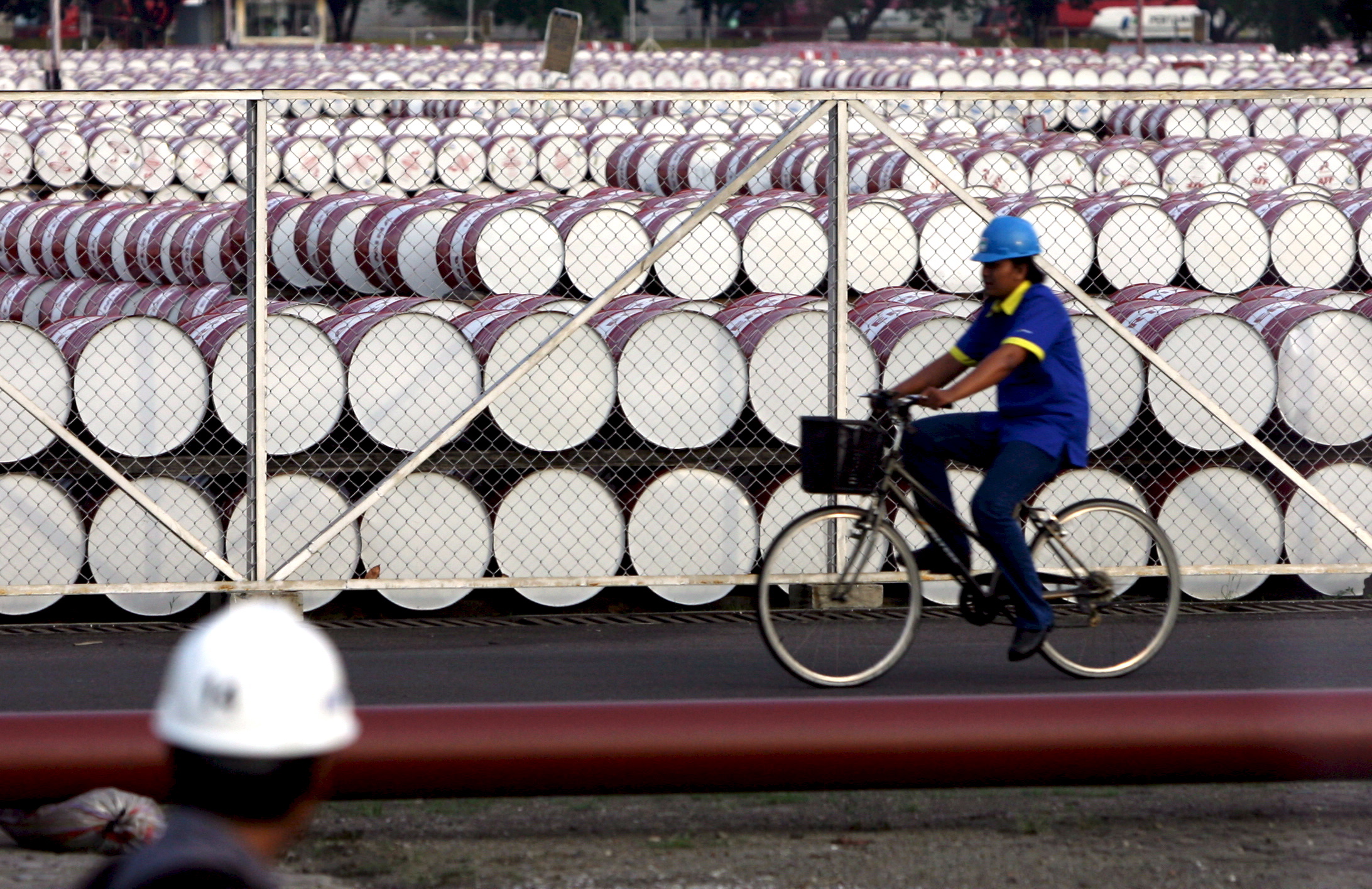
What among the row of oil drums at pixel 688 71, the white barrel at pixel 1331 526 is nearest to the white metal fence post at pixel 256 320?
the white barrel at pixel 1331 526

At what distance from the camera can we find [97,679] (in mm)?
6801

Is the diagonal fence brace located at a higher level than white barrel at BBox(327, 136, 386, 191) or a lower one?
lower

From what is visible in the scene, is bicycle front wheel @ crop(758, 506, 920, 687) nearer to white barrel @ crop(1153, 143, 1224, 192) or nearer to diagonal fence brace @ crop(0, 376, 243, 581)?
diagonal fence brace @ crop(0, 376, 243, 581)

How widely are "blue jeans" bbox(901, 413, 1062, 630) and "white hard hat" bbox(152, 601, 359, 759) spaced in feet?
14.9

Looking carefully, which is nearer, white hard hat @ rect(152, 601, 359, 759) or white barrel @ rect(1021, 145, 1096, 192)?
white hard hat @ rect(152, 601, 359, 759)

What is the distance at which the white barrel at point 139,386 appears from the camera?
312 inches

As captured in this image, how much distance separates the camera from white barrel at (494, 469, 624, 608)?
26.4 feet

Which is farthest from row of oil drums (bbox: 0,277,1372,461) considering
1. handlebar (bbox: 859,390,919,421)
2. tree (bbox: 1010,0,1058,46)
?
tree (bbox: 1010,0,1058,46)

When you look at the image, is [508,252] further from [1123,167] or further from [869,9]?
[869,9]

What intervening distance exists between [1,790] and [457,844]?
7.69ft

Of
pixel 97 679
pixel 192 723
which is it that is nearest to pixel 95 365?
pixel 97 679

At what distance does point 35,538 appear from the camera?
780cm

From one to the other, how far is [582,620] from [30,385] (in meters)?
2.57

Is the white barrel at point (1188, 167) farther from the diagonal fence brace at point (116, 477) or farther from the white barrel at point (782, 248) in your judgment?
the diagonal fence brace at point (116, 477)
